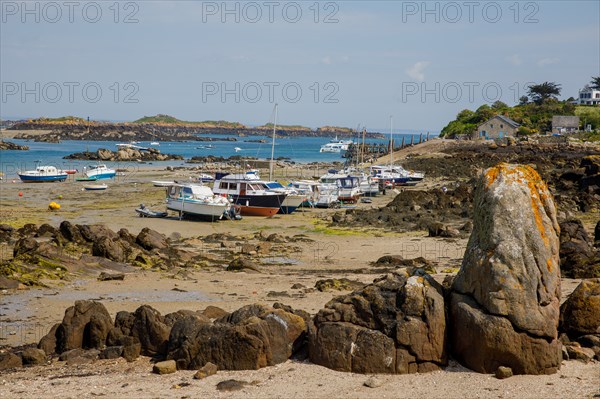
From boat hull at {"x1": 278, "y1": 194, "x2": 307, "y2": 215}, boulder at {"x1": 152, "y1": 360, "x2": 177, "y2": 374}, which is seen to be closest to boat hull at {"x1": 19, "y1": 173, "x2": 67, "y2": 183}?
boat hull at {"x1": 278, "y1": 194, "x2": 307, "y2": 215}

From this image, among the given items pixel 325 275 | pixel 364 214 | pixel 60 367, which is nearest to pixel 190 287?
pixel 325 275

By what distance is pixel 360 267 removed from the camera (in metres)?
26.8

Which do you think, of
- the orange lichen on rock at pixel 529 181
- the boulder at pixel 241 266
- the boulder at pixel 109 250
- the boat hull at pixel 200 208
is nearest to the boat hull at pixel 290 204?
the boat hull at pixel 200 208

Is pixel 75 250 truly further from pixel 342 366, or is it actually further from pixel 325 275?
pixel 342 366

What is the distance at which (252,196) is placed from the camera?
44.9 metres

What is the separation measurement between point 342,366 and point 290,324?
4.34 ft

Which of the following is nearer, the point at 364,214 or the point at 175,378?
the point at 175,378

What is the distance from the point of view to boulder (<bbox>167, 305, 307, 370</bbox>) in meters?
13.7

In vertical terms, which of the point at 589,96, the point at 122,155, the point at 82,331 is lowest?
the point at 82,331

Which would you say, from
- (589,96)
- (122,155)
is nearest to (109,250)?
(122,155)

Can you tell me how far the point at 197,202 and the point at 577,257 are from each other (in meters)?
23.2

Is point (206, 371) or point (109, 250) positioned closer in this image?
point (206, 371)

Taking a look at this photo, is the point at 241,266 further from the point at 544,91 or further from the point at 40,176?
the point at 544,91

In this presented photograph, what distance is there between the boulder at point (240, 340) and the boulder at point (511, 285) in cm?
300
